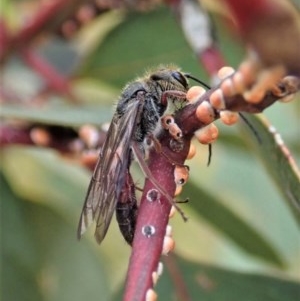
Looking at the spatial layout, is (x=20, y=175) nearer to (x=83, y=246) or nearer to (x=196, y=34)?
(x=83, y=246)

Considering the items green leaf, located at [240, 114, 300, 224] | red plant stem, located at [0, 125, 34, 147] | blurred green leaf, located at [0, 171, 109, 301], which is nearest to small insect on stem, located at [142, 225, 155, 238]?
green leaf, located at [240, 114, 300, 224]

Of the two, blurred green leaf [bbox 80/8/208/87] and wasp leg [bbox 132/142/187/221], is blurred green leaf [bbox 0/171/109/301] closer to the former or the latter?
blurred green leaf [bbox 80/8/208/87]

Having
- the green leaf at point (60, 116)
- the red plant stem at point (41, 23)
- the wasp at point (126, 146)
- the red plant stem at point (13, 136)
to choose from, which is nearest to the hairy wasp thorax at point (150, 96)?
the wasp at point (126, 146)

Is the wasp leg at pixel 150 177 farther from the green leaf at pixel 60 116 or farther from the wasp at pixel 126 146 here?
the green leaf at pixel 60 116

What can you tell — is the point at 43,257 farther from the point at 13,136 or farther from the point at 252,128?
the point at 252,128

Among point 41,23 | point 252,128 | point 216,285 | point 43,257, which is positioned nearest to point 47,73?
point 41,23

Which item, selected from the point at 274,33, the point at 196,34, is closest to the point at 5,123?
the point at 196,34
